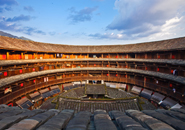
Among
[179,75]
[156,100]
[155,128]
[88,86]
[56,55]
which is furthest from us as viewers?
[56,55]

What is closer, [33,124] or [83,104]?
[33,124]

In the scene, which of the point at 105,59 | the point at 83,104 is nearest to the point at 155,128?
the point at 83,104

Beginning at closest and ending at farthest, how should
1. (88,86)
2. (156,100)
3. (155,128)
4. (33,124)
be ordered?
(155,128)
(33,124)
(156,100)
(88,86)

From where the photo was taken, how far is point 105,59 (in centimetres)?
4025

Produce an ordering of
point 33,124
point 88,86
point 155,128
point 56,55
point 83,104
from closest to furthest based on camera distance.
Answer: point 155,128 < point 33,124 < point 83,104 < point 88,86 < point 56,55

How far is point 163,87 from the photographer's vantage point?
25.3 metres

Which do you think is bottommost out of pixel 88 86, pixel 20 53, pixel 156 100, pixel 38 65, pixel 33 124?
pixel 156 100

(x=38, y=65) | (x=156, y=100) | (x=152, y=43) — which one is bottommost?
(x=156, y=100)

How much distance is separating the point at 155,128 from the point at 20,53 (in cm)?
3111

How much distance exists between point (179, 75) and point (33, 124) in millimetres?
28616

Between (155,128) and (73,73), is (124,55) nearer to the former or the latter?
(73,73)

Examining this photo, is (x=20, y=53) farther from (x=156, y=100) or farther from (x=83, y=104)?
(x=156, y=100)

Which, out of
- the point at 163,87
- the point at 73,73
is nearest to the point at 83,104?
the point at 163,87

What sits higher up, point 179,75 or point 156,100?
point 179,75
